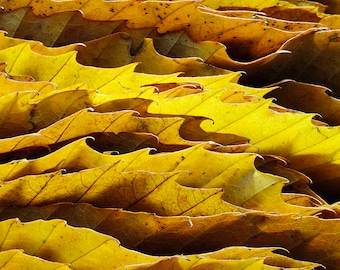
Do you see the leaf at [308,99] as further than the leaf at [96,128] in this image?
Yes

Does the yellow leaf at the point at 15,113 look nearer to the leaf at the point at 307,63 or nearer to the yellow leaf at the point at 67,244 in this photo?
the yellow leaf at the point at 67,244

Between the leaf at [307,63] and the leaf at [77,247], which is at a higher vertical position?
the leaf at [307,63]

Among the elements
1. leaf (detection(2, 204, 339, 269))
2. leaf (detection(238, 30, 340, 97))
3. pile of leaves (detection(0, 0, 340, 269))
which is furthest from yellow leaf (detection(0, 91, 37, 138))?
leaf (detection(238, 30, 340, 97))

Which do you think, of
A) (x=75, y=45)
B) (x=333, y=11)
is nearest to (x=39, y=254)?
(x=75, y=45)

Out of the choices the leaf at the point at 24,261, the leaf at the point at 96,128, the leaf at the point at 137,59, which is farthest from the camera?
the leaf at the point at 137,59

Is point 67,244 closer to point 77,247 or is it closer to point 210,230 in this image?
point 77,247

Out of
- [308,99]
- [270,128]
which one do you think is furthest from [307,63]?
[270,128]

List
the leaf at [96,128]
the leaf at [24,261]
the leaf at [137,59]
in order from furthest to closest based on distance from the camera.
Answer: the leaf at [137,59] → the leaf at [96,128] → the leaf at [24,261]

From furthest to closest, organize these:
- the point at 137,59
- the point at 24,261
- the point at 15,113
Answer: the point at 137,59 → the point at 15,113 → the point at 24,261

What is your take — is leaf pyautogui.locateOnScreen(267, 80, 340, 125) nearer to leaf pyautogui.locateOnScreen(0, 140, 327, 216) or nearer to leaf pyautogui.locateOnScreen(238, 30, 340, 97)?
leaf pyautogui.locateOnScreen(238, 30, 340, 97)

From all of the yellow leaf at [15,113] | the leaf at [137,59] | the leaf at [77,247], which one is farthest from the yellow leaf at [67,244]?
the leaf at [137,59]
